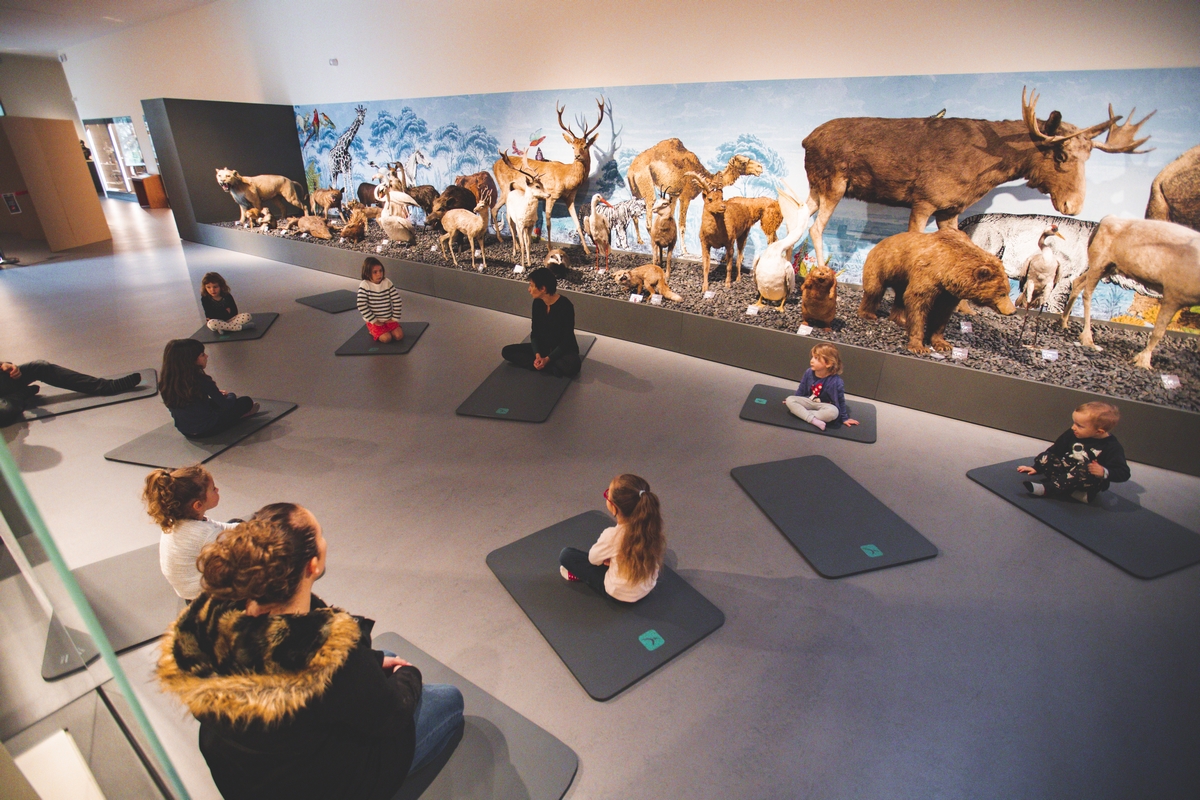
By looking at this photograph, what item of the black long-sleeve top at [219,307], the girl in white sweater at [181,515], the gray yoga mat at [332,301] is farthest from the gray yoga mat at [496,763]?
the gray yoga mat at [332,301]

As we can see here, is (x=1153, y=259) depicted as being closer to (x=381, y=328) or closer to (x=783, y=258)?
(x=783, y=258)

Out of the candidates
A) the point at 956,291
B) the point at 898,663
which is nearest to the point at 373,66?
the point at 956,291

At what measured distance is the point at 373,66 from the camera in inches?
317

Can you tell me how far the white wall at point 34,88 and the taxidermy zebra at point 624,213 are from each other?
1691 centimetres

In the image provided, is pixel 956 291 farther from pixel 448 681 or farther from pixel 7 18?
pixel 7 18

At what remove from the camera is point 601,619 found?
88.4 inches

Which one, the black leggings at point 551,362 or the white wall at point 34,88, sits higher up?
the white wall at point 34,88

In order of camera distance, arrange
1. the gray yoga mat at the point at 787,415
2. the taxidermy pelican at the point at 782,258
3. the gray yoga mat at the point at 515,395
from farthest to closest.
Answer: the taxidermy pelican at the point at 782,258, the gray yoga mat at the point at 515,395, the gray yoga mat at the point at 787,415

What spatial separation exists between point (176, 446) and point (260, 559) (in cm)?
294

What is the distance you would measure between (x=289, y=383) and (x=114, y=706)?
389 centimetres

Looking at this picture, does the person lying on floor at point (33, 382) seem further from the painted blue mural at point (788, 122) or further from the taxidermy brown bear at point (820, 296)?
the taxidermy brown bear at point (820, 296)

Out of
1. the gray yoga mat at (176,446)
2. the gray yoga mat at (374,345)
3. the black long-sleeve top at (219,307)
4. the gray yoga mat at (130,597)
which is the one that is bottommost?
the gray yoga mat at (130,597)

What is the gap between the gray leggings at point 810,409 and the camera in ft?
12.1

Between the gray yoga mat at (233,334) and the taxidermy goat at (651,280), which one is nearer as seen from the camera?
the taxidermy goat at (651,280)
